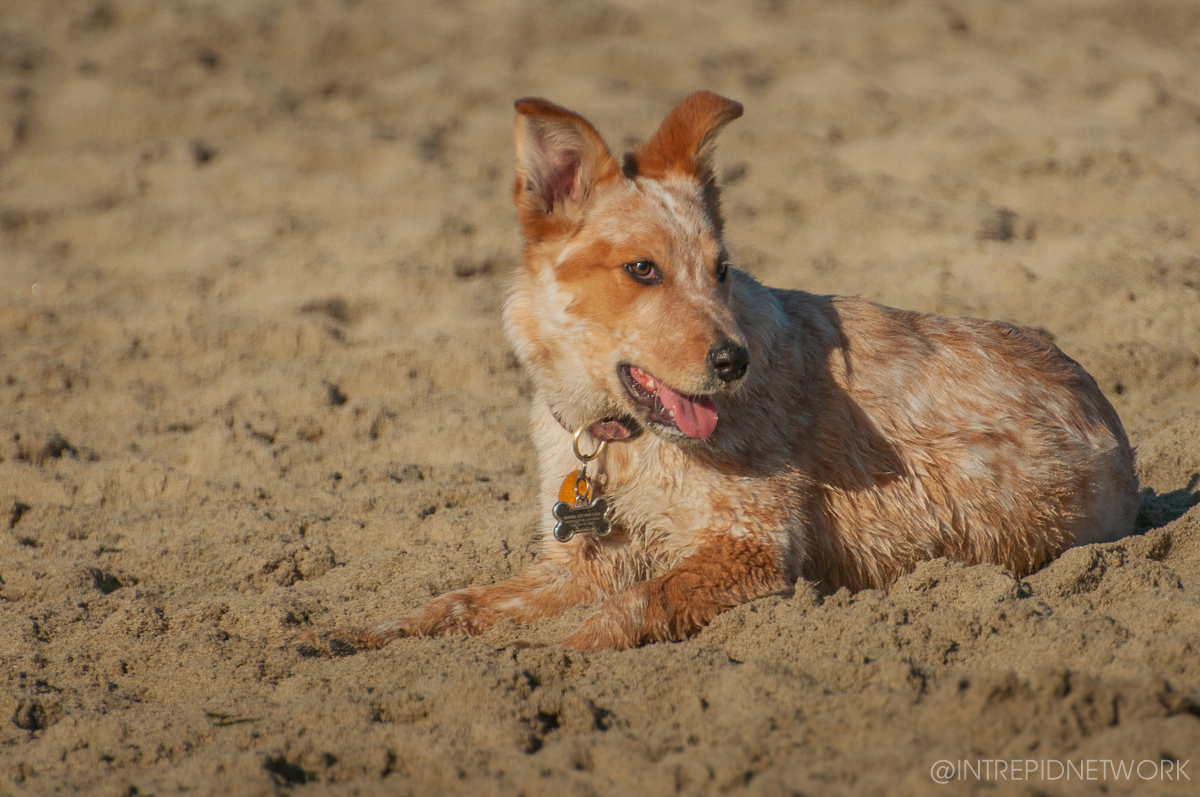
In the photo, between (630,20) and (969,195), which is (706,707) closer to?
(969,195)

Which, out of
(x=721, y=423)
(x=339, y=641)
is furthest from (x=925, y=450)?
(x=339, y=641)

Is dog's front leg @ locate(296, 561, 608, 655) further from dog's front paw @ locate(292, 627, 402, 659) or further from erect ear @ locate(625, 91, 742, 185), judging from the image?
erect ear @ locate(625, 91, 742, 185)

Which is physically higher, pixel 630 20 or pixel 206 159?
pixel 630 20

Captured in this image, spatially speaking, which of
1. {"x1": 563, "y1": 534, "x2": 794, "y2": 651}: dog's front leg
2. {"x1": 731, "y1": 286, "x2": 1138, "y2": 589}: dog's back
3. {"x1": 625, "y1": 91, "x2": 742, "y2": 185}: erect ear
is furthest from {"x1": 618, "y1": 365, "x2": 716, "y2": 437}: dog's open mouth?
{"x1": 625, "y1": 91, "x2": 742, "y2": 185}: erect ear

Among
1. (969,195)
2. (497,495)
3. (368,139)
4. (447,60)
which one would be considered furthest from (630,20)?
(497,495)

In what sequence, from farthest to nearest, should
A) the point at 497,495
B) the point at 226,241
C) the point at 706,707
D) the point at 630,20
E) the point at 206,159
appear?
1. the point at 630,20
2. the point at 206,159
3. the point at 226,241
4. the point at 497,495
5. the point at 706,707

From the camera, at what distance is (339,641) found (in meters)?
3.86

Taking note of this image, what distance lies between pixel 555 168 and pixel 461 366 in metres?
→ 2.57

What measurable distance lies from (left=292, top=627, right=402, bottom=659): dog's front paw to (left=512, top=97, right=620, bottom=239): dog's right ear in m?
1.75

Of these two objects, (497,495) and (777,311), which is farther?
(497,495)

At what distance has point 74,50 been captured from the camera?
11008mm

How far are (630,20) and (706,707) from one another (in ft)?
34.2

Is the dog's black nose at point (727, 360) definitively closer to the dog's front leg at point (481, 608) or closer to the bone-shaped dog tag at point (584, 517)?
the bone-shaped dog tag at point (584, 517)

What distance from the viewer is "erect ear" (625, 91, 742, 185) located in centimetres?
427
